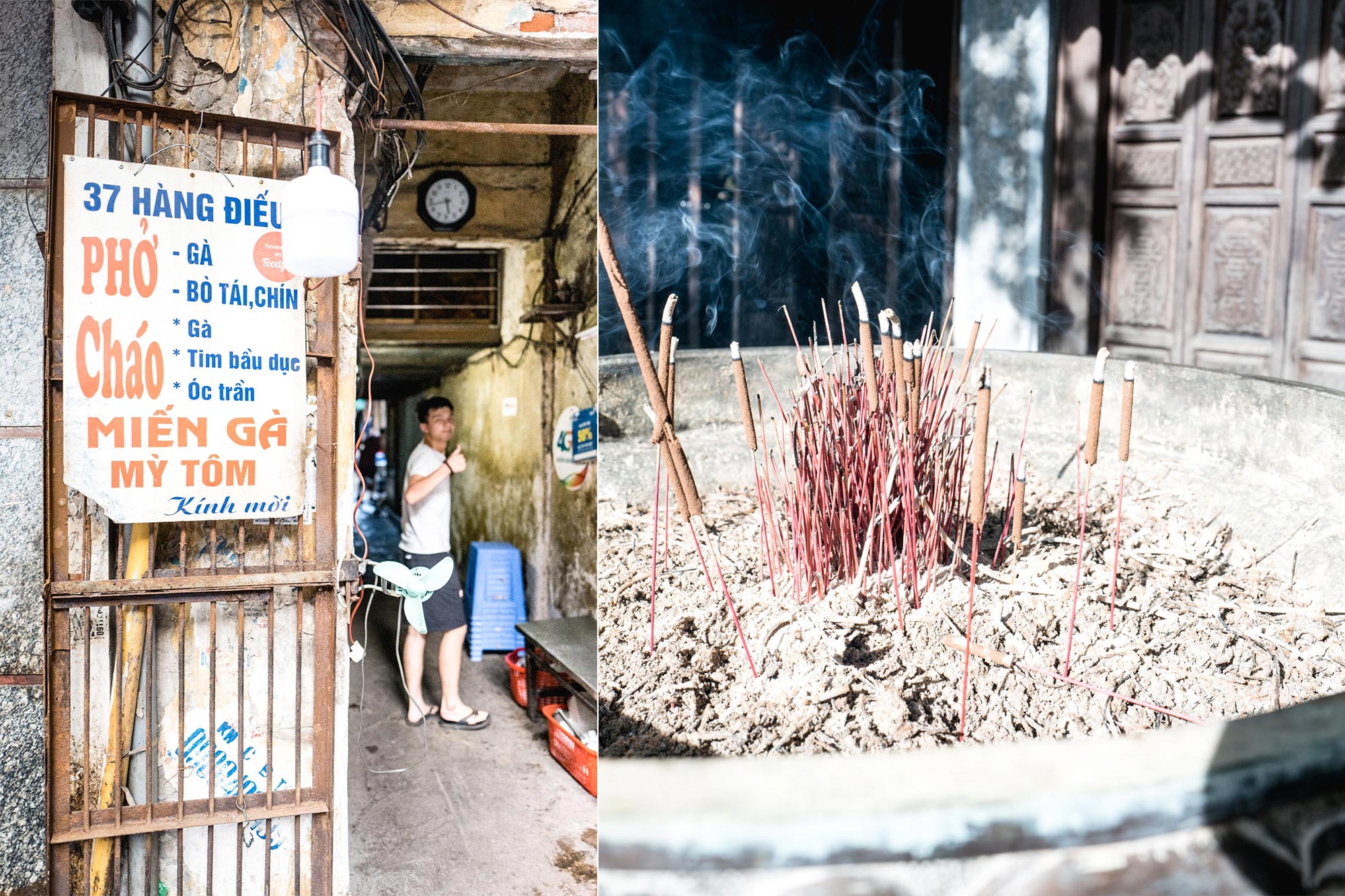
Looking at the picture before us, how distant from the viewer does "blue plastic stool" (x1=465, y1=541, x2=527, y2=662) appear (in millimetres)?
5102

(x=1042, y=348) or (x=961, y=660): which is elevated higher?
(x=1042, y=348)

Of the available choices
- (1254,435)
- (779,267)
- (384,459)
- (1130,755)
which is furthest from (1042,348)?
(384,459)

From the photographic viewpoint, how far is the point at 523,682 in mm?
4410

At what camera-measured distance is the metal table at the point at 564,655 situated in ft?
11.4

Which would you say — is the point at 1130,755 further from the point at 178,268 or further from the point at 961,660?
the point at 178,268

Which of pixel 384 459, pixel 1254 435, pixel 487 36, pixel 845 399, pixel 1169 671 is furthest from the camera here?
pixel 384 459

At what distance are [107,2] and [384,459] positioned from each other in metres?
13.2

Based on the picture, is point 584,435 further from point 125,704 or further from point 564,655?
point 125,704

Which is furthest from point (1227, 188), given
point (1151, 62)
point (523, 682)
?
point (523, 682)

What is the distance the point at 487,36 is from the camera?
8.53ft

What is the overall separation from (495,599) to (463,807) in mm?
1794

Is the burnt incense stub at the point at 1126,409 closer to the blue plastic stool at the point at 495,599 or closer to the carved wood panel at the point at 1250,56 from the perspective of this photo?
the carved wood panel at the point at 1250,56

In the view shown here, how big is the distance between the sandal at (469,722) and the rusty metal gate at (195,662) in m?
1.59

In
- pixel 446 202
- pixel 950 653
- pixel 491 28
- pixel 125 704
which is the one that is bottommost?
pixel 125 704
